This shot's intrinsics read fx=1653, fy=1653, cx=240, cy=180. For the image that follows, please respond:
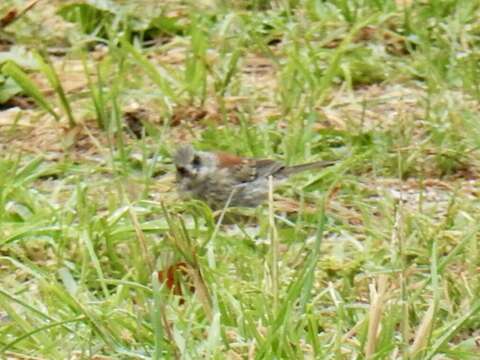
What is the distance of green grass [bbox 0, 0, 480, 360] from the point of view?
4.34m

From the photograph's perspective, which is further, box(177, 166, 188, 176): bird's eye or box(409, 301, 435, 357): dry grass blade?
box(177, 166, 188, 176): bird's eye

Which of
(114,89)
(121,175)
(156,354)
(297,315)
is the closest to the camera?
(156,354)

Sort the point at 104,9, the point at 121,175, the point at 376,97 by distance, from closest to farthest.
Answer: the point at 121,175 → the point at 376,97 → the point at 104,9

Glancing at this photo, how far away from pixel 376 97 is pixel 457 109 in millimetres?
593

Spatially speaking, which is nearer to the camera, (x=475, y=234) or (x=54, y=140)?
(x=475, y=234)

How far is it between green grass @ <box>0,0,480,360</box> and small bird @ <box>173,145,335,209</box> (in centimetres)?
9

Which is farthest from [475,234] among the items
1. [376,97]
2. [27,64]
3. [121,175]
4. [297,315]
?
[27,64]

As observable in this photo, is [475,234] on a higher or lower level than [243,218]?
higher

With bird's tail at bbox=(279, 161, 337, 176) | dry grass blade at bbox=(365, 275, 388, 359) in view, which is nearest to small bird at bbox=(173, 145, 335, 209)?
bird's tail at bbox=(279, 161, 337, 176)

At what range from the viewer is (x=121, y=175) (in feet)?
20.1

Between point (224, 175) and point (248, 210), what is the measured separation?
358 mm

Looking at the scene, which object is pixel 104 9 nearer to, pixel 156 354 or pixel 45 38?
pixel 45 38

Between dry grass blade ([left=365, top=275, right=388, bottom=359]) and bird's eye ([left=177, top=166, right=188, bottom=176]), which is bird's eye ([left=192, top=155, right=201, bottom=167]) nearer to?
bird's eye ([left=177, top=166, right=188, bottom=176])

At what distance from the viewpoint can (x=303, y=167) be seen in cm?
612
